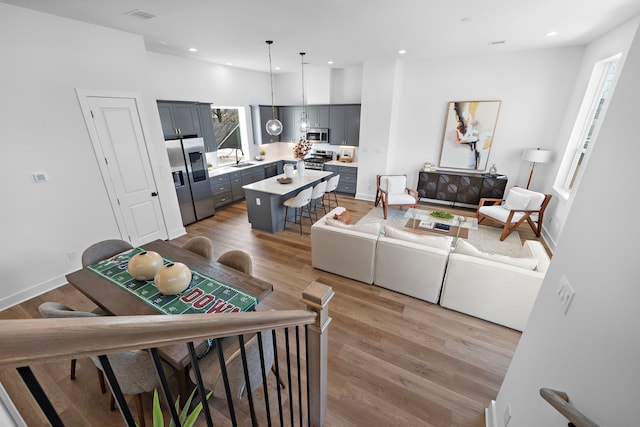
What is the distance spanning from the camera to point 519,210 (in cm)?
432

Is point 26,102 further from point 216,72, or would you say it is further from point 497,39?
point 497,39

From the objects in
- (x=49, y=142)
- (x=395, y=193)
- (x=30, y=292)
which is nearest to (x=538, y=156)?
(x=395, y=193)

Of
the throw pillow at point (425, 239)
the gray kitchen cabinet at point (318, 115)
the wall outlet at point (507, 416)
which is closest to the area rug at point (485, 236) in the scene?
the throw pillow at point (425, 239)

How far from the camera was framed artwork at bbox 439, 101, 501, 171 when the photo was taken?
5.29m

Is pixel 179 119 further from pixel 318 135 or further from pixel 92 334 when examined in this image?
pixel 92 334

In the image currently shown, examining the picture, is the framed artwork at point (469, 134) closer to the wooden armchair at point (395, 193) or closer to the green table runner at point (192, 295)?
the wooden armchair at point (395, 193)

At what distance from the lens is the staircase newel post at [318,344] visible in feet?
4.18

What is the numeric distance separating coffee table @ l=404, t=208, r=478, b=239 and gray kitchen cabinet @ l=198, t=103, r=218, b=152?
4268 mm

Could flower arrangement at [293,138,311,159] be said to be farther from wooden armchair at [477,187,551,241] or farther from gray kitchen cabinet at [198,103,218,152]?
wooden armchair at [477,187,551,241]

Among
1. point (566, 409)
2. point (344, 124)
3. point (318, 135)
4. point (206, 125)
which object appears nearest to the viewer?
point (566, 409)

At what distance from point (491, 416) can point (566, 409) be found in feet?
4.05

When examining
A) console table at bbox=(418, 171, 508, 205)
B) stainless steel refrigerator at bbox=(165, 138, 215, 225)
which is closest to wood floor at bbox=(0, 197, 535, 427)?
stainless steel refrigerator at bbox=(165, 138, 215, 225)

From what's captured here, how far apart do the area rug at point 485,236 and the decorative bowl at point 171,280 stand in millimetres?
3670

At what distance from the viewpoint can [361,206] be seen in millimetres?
6051
